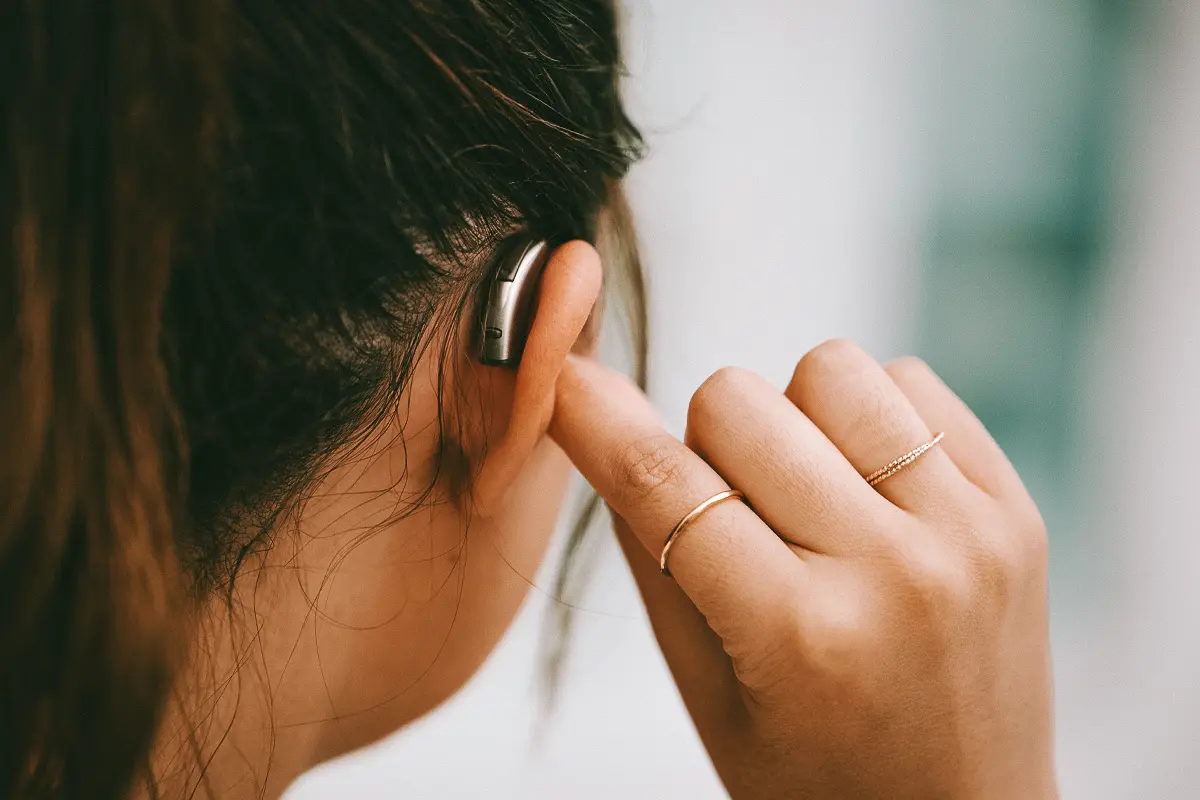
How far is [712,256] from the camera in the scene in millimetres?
Answer: 894

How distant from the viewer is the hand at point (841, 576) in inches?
17.4

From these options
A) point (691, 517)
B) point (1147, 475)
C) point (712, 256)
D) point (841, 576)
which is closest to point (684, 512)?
point (691, 517)

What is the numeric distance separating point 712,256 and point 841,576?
0.53 metres

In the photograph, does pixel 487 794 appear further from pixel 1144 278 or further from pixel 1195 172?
pixel 1195 172

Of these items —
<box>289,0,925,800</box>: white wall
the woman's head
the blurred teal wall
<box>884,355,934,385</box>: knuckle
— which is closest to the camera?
the woman's head

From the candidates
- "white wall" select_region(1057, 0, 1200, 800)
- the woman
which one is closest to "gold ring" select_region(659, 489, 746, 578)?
the woman

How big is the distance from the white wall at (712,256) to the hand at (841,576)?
1.25 feet

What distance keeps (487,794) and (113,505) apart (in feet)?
2.18

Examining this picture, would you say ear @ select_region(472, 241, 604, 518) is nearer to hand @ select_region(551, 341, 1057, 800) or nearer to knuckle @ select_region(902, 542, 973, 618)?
hand @ select_region(551, 341, 1057, 800)

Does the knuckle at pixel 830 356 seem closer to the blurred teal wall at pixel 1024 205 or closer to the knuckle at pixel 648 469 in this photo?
the knuckle at pixel 648 469

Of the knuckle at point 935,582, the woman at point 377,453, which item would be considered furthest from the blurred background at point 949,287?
the knuckle at point 935,582

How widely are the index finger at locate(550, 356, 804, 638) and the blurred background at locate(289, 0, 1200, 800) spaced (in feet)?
1.26

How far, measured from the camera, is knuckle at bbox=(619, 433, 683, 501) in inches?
17.3

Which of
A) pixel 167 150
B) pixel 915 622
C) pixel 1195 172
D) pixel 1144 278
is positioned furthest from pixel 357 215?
pixel 1195 172
